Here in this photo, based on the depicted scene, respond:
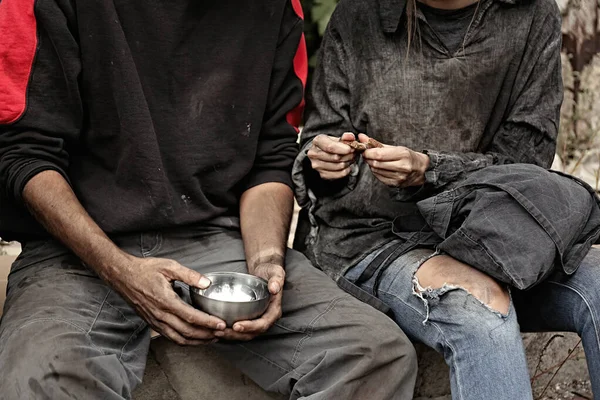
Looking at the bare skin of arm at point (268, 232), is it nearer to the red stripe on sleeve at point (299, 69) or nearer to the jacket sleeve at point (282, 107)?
the jacket sleeve at point (282, 107)

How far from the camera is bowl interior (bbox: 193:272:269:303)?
2566mm

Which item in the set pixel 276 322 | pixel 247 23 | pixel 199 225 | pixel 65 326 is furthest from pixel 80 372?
pixel 247 23

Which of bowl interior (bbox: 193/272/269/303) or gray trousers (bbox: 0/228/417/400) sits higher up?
bowl interior (bbox: 193/272/269/303)

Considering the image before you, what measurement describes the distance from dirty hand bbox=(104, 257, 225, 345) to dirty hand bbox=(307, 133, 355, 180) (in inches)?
23.9

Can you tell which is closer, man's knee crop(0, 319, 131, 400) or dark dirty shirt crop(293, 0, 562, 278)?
man's knee crop(0, 319, 131, 400)

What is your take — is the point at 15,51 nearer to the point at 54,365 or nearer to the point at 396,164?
the point at 54,365

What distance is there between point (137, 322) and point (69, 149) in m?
0.60

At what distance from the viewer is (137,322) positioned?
2.66 metres

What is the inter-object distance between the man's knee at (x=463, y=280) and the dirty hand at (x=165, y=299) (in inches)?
26.3

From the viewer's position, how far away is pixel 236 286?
259cm

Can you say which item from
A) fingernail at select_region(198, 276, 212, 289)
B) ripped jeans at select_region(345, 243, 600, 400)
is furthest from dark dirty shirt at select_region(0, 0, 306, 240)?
ripped jeans at select_region(345, 243, 600, 400)

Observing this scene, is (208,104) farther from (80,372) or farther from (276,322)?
(80,372)

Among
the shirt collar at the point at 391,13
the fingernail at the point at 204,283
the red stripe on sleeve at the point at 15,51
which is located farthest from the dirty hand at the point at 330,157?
the red stripe on sleeve at the point at 15,51

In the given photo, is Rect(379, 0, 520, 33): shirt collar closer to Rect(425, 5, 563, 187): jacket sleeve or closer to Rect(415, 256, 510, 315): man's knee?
Rect(425, 5, 563, 187): jacket sleeve
